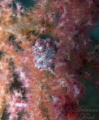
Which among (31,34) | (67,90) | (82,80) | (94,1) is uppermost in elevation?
(94,1)

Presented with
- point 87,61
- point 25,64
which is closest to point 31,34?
point 25,64

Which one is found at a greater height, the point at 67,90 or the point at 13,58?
the point at 13,58

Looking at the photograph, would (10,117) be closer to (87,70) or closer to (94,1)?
(87,70)

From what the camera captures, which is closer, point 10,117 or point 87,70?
point 87,70

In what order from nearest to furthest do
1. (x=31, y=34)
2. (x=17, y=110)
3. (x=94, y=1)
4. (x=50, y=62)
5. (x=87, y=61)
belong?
(x=94, y=1) < (x=87, y=61) < (x=50, y=62) < (x=31, y=34) < (x=17, y=110)

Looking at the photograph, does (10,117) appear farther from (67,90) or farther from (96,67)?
(96,67)

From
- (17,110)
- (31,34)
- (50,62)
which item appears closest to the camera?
(50,62)
